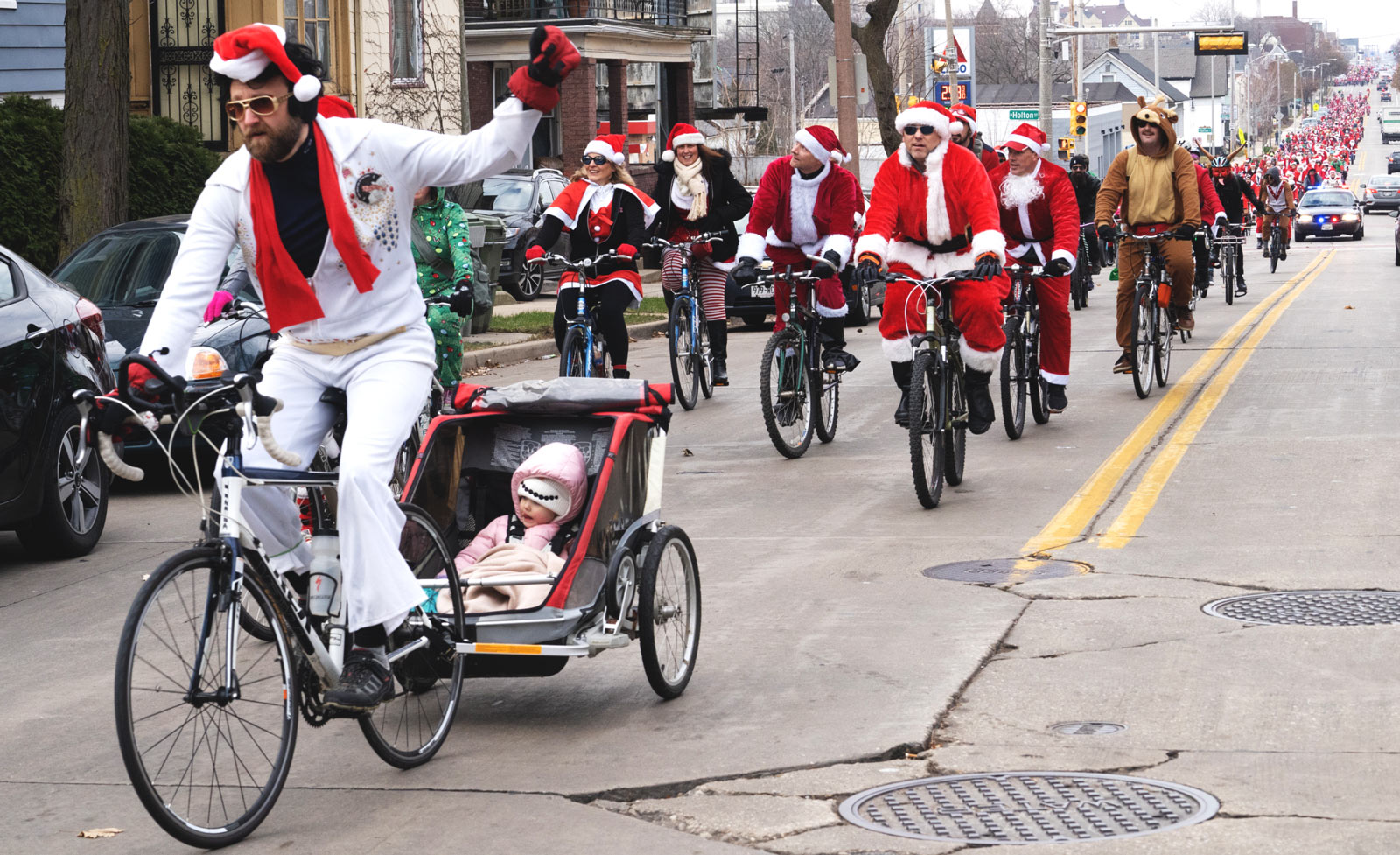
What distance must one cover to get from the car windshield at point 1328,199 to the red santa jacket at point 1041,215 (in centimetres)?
4917

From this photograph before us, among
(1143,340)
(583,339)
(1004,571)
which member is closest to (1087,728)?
(1004,571)

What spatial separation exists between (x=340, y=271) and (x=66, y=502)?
461cm

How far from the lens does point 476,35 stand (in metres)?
38.1

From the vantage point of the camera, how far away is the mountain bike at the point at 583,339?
41.2 feet

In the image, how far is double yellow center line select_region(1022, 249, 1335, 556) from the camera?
910 centimetres

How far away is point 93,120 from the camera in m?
15.7

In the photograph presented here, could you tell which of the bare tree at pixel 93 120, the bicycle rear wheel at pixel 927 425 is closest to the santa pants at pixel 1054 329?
the bicycle rear wheel at pixel 927 425

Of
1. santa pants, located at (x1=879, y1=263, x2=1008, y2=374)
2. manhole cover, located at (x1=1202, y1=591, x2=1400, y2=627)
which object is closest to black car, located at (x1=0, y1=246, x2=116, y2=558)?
santa pants, located at (x1=879, y1=263, x2=1008, y2=374)

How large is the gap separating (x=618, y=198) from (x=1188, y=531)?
5.35 metres

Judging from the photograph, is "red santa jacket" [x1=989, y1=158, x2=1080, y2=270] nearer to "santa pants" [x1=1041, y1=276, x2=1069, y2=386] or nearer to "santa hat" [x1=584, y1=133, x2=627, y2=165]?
"santa pants" [x1=1041, y1=276, x2=1069, y2=386]

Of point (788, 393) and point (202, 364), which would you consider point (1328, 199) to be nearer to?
point (788, 393)

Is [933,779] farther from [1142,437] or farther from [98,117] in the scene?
[98,117]

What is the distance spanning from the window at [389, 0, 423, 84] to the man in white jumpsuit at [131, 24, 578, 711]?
82.2ft

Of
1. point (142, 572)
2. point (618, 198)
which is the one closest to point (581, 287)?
point (618, 198)
